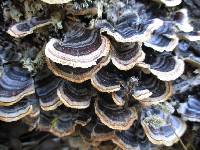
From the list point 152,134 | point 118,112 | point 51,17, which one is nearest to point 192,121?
point 152,134

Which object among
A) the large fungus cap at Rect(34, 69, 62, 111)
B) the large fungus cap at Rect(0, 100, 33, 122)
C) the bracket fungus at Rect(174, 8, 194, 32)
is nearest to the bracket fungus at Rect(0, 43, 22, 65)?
the large fungus cap at Rect(34, 69, 62, 111)

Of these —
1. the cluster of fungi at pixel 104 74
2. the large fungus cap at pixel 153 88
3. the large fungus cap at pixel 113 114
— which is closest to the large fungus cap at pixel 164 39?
the cluster of fungi at pixel 104 74

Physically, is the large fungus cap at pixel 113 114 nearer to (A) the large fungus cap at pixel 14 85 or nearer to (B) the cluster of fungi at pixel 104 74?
(B) the cluster of fungi at pixel 104 74

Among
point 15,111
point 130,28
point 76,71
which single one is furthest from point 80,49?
point 15,111

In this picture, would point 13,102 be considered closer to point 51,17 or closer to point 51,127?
point 51,127

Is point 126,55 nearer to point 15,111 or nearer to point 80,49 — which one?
point 80,49
